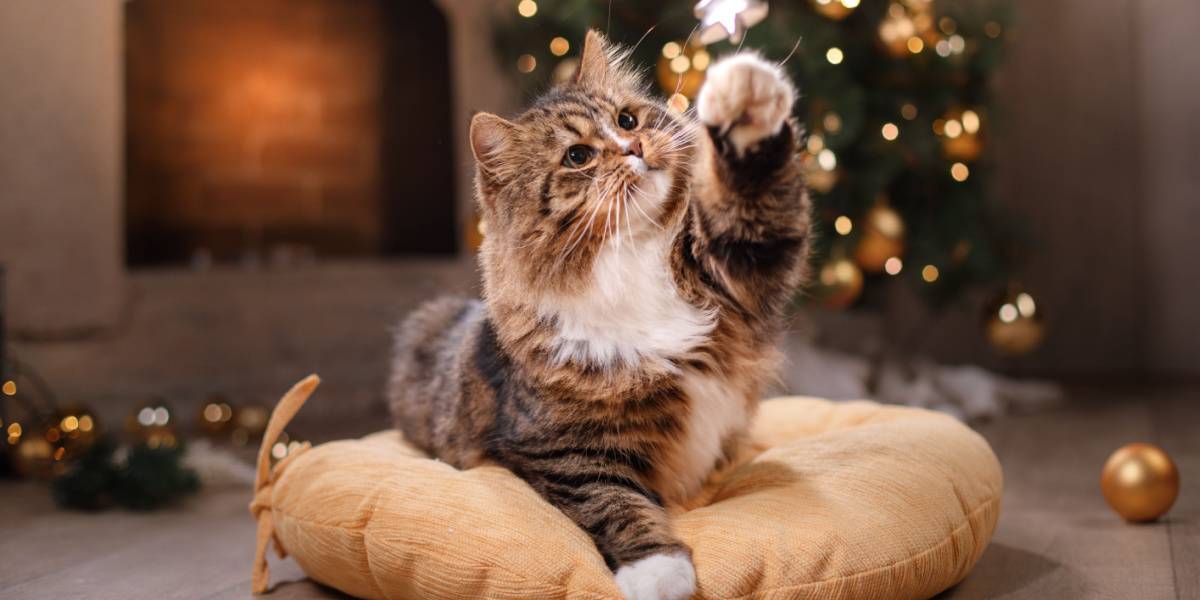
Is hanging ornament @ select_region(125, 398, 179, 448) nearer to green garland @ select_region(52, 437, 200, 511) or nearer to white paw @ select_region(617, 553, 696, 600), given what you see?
green garland @ select_region(52, 437, 200, 511)

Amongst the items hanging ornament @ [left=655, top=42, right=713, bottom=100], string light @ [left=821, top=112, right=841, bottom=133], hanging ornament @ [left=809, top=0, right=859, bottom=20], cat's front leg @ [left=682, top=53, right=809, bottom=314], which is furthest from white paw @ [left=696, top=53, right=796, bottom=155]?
string light @ [left=821, top=112, right=841, bottom=133]

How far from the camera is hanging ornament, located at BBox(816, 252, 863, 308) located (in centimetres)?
320

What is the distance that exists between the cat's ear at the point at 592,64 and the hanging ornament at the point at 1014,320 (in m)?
2.38

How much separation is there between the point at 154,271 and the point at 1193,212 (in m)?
3.68

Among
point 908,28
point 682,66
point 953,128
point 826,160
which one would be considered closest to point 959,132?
point 953,128

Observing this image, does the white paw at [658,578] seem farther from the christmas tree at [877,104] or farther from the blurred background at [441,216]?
the christmas tree at [877,104]

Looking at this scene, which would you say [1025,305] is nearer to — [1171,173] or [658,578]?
[1171,173]

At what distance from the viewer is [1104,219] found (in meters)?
4.38

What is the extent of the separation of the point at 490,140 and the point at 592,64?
205mm

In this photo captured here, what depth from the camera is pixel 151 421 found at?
9.79 ft

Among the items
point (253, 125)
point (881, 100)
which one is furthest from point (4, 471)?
point (881, 100)

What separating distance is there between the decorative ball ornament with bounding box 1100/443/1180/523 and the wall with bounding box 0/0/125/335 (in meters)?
2.77

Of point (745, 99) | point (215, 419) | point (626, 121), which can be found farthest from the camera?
point (215, 419)

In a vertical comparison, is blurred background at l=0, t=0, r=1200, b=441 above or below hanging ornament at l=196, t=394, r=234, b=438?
above
